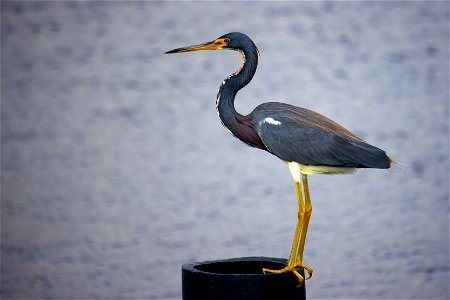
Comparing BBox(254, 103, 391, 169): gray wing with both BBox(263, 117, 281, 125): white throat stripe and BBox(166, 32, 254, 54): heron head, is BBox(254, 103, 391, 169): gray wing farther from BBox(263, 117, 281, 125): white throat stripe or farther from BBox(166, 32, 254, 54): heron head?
BBox(166, 32, 254, 54): heron head

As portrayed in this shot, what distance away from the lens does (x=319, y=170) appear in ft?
4.92

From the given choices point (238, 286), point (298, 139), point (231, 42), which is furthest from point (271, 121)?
point (238, 286)

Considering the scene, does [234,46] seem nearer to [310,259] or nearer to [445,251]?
→ [310,259]

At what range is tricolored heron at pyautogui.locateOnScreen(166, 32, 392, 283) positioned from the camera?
4.83ft

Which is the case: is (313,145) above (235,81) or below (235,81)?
below

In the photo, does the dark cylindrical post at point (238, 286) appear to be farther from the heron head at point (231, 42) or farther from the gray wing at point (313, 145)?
the heron head at point (231, 42)

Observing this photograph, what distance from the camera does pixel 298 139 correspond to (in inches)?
58.6

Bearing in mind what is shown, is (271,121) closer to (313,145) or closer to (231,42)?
(313,145)

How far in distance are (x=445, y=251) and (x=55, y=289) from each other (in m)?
1.71

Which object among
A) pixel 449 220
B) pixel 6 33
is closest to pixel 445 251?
pixel 449 220

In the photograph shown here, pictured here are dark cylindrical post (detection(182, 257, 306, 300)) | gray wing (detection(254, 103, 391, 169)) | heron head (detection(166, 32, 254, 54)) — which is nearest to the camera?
dark cylindrical post (detection(182, 257, 306, 300))

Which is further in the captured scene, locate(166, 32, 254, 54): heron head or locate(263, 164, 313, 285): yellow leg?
locate(166, 32, 254, 54): heron head

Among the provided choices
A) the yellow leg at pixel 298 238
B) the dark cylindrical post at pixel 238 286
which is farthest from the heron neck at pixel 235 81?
the dark cylindrical post at pixel 238 286

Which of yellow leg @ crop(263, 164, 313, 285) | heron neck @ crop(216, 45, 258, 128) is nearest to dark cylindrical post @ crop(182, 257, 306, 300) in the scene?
yellow leg @ crop(263, 164, 313, 285)
